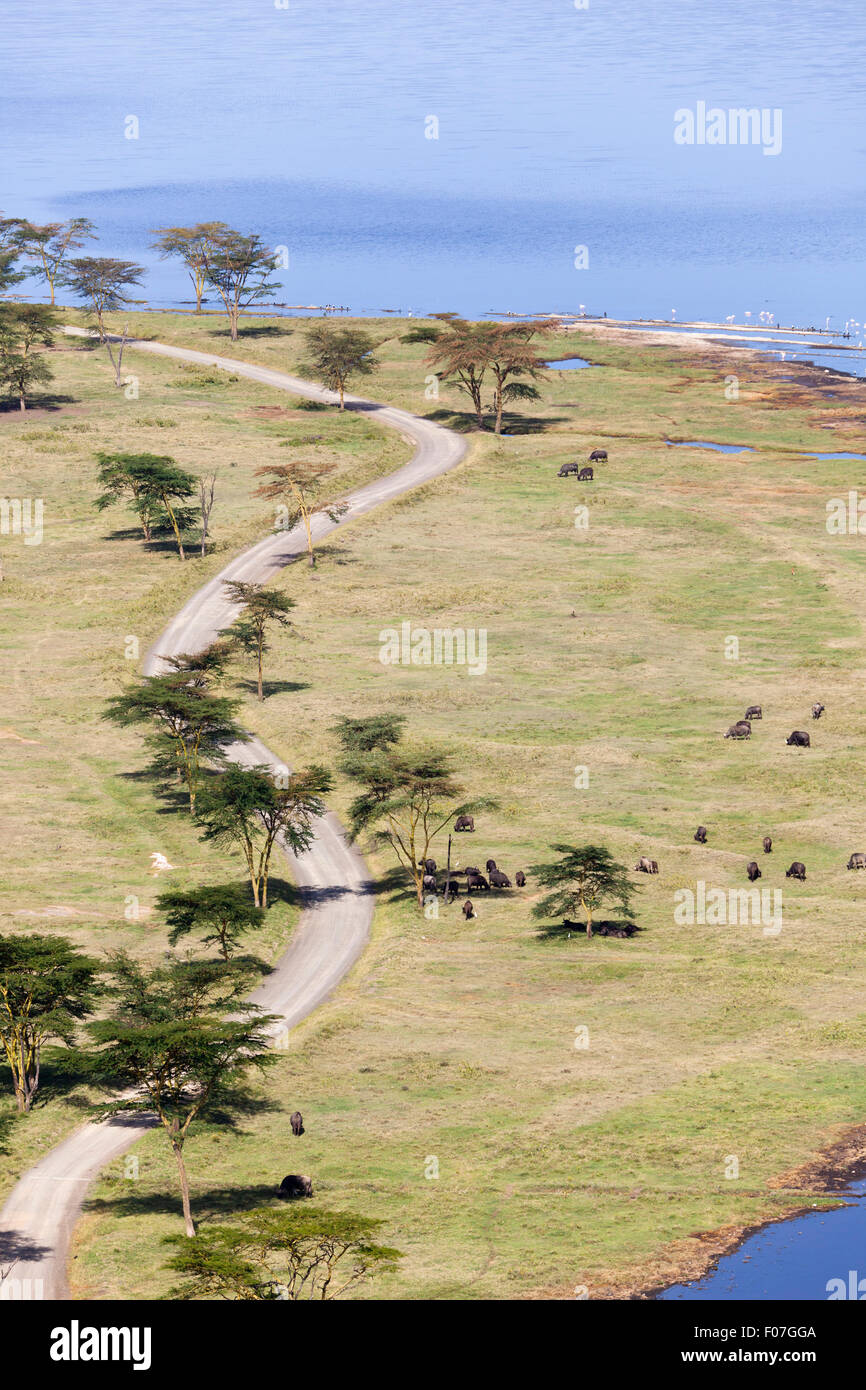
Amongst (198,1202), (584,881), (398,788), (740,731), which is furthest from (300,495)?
(198,1202)

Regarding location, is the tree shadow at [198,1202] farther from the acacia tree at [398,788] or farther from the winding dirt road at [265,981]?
the acacia tree at [398,788]

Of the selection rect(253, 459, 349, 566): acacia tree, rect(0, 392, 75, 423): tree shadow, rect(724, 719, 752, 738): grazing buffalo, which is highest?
rect(0, 392, 75, 423): tree shadow

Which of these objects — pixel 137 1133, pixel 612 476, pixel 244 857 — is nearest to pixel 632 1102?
pixel 137 1133

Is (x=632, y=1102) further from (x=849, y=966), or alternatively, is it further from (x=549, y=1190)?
(x=849, y=966)

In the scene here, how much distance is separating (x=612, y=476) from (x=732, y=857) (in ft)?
279

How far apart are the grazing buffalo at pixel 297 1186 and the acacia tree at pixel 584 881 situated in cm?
2576

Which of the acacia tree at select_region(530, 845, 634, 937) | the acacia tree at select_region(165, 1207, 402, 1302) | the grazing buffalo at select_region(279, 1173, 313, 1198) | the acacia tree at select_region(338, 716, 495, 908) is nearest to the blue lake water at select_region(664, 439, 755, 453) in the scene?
the acacia tree at select_region(338, 716, 495, 908)

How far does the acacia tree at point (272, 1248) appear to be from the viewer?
42.3 meters

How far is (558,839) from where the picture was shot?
8800 cm

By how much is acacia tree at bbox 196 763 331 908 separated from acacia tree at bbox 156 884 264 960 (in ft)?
20.9

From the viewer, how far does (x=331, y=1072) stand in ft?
215

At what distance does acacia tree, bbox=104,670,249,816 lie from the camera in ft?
318

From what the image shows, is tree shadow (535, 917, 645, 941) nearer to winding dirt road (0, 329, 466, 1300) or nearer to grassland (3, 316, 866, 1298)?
grassland (3, 316, 866, 1298)
